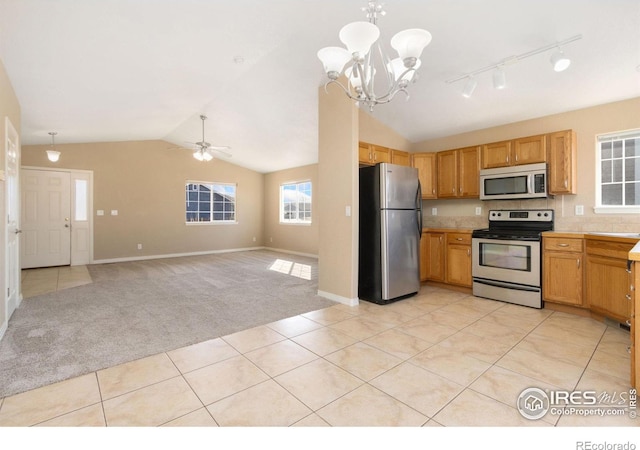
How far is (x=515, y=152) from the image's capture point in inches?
152

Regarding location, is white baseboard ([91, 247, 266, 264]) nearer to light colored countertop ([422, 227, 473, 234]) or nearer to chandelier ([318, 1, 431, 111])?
light colored countertop ([422, 227, 473, 234])

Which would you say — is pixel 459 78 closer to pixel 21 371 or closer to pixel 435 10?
pixel 435 10

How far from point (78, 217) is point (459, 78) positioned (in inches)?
297

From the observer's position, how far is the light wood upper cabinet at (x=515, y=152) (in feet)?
12.0

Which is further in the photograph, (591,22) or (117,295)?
(117,295)

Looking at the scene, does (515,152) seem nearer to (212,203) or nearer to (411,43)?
(411,43)

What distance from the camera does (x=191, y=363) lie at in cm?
223

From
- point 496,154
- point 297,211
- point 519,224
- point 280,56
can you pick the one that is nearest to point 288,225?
point 297,211

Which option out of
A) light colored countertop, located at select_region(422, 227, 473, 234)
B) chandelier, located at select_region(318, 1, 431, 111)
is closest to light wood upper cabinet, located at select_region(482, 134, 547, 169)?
light colored countertop, located at select_region(422, 227, 473, 234)

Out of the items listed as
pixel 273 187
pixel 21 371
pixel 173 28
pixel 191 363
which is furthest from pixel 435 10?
pixel 273 187

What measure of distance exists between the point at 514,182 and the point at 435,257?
1.41 m

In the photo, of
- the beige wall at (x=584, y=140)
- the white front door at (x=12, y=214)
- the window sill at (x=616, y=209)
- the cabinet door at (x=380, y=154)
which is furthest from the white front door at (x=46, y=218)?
the window sill at (x=616, y=209)

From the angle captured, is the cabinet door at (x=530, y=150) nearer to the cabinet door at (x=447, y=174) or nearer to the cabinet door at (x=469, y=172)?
the cabinet door at (x=469, y=172)

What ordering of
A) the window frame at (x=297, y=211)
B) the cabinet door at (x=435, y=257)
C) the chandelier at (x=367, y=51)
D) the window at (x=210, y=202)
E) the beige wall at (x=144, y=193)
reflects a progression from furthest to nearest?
the window at (x=210, y=202)
the window frame at (x=297, y=211)
the beige wall at (x=144, y=193)
the cabinet door at (x=435, y=257)
the chandelier at (x=367, y=51)
